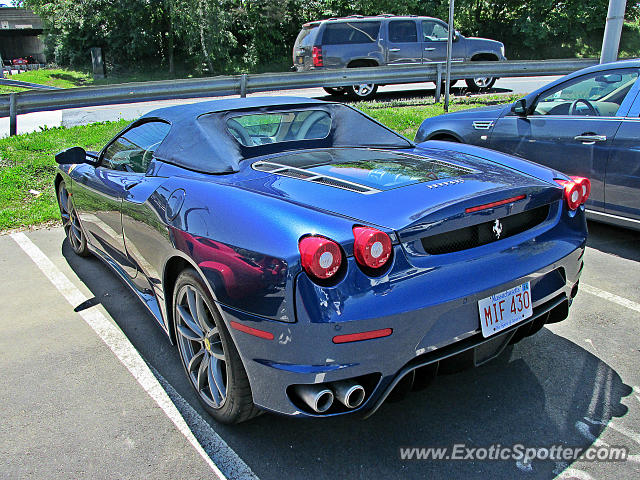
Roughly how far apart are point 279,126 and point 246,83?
25.7 ft

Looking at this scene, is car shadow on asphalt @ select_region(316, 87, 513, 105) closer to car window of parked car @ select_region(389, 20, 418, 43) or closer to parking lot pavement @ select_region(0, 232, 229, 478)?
car window of parked car @ select_region(389, 20, 418, 43)

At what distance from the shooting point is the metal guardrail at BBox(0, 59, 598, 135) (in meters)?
9.63

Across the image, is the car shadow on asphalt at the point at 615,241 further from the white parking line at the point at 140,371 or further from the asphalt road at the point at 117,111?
the asphalt road at the point at 117,111

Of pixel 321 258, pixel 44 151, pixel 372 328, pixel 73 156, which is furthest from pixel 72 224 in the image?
pixel 44 151

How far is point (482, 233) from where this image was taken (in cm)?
241

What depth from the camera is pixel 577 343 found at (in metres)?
3.25

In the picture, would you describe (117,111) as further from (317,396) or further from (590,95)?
(317,396)

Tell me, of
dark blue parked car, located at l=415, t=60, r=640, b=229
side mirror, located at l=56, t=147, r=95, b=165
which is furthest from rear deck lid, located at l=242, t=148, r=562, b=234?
dark blue parked car, located at l=415, t=60, r=640, b=229

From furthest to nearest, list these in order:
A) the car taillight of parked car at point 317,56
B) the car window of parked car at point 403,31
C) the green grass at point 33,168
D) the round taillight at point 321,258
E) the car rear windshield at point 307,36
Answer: the car window of parked car at point 403,31 → the car rear windshield at point 307,36 → the car taillight of parked car at point 317,56 → the green grass at point 33,168 → the round taillight at point 321,258

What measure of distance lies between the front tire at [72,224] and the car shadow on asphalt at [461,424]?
7.06 ft

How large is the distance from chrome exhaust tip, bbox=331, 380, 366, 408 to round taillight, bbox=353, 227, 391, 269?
0.46 meters

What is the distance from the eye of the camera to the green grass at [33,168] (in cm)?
625

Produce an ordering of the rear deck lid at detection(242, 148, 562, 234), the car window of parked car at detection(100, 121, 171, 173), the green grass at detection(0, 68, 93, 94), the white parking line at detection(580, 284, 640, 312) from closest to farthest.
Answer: the rear deck lid at detection(242, 148, 562, 234), the car window of parked car at detection(100, 121, 171, 173), the white parking line at detection(580, 284, 640, 312), the green grass at detection(0, 68, 93, 94)

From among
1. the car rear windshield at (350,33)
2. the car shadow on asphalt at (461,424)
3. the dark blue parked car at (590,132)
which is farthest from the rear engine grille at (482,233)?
the car rear windshield at (350,33)
